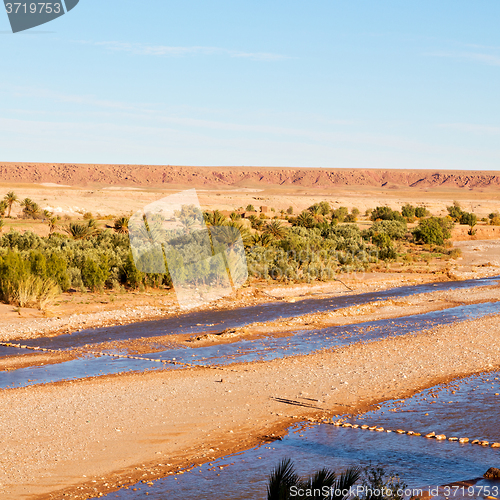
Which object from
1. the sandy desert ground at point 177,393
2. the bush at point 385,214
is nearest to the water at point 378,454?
the sandy desert ground at point 177,393

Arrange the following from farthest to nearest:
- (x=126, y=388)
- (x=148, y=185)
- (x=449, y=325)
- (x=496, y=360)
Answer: (x=148, y=185) < (x=449, y=325) < (x=496, y=360) < (x=126, y=388)

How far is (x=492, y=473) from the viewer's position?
26.3 feet

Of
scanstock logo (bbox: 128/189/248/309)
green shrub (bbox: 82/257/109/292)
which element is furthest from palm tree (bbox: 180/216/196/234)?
green shrub (bbox: 82/257/109/292)

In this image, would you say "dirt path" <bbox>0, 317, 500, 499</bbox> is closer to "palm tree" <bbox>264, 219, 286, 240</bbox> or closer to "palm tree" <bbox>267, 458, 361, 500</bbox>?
"palm tree" <bbox>267, 458, 361, 500</bbox>

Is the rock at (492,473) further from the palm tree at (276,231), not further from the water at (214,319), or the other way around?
the palm tree at (276,231)

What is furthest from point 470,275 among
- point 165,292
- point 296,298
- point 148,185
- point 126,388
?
point 148,185

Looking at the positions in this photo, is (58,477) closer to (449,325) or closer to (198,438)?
(198,438)

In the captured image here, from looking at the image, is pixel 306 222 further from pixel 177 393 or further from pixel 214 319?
pixel 177 393

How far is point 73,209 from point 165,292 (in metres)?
35.3

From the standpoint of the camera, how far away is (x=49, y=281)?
70.5 feet

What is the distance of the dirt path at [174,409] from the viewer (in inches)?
326

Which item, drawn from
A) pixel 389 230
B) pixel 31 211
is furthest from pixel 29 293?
pixel 389 230

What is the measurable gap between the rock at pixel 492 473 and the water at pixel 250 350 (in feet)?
24.4

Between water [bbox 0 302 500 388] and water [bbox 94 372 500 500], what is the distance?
5046mm
